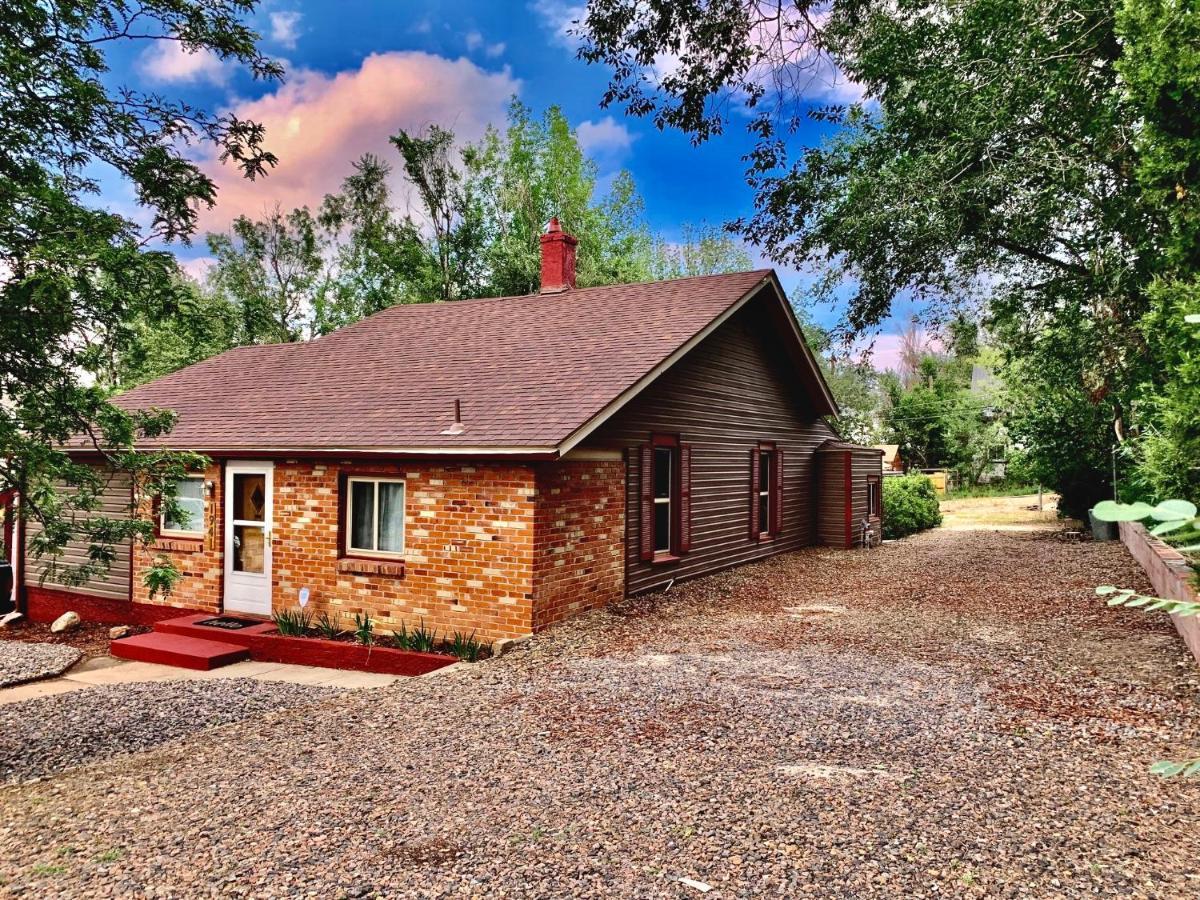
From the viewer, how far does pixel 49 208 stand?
6.04 m

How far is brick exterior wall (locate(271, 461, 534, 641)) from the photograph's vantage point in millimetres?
9219

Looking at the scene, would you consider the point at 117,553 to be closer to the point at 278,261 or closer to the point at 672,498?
the point at 672,498

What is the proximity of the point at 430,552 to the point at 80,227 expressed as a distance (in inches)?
203

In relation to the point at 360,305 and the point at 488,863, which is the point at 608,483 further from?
the point at 360,305

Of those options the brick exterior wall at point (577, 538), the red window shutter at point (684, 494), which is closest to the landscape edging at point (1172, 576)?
the brick exterior wall at point (577, 538)

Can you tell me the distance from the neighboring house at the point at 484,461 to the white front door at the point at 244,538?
0.03 metres

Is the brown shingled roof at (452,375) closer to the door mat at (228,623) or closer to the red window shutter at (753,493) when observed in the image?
the door mat at (228,623)

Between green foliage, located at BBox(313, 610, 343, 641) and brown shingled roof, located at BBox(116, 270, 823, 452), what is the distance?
7.44ft

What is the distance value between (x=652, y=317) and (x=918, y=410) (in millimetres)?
30849

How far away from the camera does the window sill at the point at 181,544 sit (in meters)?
11.9

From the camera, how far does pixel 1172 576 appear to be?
8.35 meters

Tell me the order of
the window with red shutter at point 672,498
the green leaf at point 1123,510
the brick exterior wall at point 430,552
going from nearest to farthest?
1. the green leaf at point 1123,510
2. the brick exterior wall at point 430,552
3. the window with red shutter at point 672,498

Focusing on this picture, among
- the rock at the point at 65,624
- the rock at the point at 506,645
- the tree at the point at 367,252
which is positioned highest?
the tree at the point at 367,252

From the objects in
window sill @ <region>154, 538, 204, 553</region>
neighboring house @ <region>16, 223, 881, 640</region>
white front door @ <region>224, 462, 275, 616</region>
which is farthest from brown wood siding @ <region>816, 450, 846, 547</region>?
window sill @ <region>154, 538, 204, 553</region>
